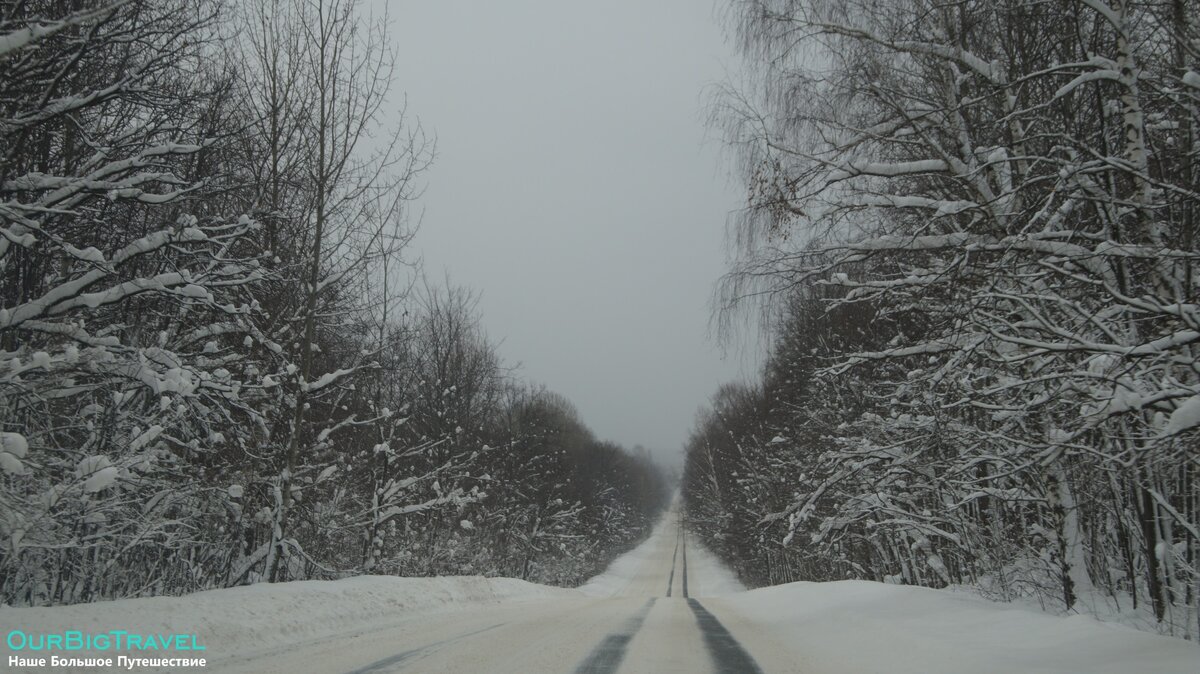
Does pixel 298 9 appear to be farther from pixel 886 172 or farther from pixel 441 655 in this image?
pixel 441 655

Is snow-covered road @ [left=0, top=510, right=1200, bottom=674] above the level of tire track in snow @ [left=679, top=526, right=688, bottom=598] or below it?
above

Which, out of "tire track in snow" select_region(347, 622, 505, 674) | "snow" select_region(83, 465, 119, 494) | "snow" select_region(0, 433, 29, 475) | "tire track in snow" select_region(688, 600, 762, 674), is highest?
"snow" select_region(0, 433, 29, 475)

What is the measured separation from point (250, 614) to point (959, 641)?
255 inches

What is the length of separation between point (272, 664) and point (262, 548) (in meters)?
5.43

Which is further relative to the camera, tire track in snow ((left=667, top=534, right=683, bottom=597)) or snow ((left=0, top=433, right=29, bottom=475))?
tire track in snow ((left=667, top=534, right=683, bottom=597))

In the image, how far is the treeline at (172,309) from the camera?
5.74 metres

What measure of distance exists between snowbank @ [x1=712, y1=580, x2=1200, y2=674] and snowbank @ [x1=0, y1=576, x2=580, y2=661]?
4903mm

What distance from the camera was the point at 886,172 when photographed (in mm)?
7148

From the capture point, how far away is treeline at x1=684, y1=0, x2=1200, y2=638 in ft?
13.8

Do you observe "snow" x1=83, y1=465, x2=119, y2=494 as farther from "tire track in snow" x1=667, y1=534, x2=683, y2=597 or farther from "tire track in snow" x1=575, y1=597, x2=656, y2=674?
"tire track in snow" x1=667, y1=534, x2=683, y2=597

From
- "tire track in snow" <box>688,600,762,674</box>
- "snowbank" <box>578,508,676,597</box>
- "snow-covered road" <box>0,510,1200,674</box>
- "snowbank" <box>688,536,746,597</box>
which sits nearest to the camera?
"snow-covered road" <box>0,510,1200,674</box>

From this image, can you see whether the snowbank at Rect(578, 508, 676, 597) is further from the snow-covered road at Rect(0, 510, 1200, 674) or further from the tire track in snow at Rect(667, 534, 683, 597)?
the snow-covered road at Rect(0, 510, 1200, 674)

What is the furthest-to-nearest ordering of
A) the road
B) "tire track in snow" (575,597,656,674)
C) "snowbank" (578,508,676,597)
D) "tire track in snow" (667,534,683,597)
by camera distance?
"tire track in snow" (667,534,683,597), "snowbank" (578,508,676,597), "tire track in snow" (575,597,656,674), the road

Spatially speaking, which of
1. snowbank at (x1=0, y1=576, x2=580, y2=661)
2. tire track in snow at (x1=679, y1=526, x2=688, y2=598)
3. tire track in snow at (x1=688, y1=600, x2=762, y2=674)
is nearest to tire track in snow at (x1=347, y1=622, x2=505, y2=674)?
snowbank at (x1=0, y1=576, x2=580, y2=661)
